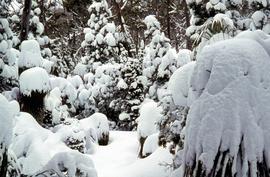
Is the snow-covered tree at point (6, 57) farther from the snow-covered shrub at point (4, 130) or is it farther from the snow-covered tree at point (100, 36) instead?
the snow-covered tree at point (100, 36)

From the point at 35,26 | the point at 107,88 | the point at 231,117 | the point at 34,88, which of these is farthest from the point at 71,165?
the point at 35,26

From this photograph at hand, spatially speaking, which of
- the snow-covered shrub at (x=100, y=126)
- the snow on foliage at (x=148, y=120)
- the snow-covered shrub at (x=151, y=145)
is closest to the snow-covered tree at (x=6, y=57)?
the snow-covered shrub at (x=100, y=126)

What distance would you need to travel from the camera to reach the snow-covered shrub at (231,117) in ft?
6.32

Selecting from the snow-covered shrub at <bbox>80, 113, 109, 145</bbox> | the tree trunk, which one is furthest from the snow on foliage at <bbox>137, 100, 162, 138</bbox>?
the tree trunk

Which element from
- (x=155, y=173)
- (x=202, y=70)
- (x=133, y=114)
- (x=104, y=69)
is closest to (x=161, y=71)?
(x=133, y=114)

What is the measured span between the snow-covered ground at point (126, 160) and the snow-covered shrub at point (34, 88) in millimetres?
1931

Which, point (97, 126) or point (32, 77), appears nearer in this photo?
point (32, 77)

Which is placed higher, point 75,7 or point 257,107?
point 75,7

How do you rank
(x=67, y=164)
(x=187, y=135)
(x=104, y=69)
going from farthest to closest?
(x=104, y=69), (x=67, y=164), (x=187, y=135)

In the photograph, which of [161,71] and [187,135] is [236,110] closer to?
[187,135]

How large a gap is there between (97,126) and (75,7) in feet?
46.1

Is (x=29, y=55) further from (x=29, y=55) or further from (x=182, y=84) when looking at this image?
(x=182, y=84)

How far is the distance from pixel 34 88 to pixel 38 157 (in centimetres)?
424

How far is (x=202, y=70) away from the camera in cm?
210
